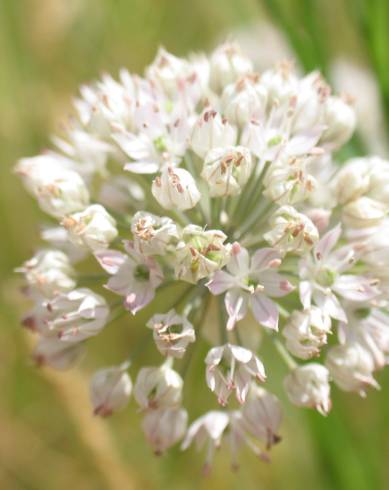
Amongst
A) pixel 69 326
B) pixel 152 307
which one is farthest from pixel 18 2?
pixel 69 326

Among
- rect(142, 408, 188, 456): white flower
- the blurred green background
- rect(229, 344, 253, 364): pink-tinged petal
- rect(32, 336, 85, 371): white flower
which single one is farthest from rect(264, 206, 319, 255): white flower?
the blurred green background

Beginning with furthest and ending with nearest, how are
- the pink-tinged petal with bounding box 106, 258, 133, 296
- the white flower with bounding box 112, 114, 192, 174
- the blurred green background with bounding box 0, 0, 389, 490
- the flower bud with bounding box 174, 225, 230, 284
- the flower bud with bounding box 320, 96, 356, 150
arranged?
the blurred green background with bounding box 0, 0, 389, 490, the flower bud with bounding box 320, 96, 356, 150, the white flower with bounding box 112, 114, 192, 174, the pink-tinged petal with bounding box 106, 258, 133, 296, the flower bud with bounding box 174, 225, 230, 284

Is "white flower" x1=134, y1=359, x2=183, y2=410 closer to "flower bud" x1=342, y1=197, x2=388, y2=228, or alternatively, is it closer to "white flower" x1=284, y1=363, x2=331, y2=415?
"white flower" x1=284, y1=363, x2=331, y2=415

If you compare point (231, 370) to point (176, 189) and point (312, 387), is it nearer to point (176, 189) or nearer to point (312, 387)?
point (312, 387)

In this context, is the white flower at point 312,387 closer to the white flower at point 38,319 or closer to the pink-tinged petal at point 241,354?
the pink-tinged petal at point 241,354

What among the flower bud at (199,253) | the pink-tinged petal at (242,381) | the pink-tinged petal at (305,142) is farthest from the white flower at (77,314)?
the pink-tinged petal at (305,142)

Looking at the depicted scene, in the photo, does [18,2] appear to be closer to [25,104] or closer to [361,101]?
[25,104]
